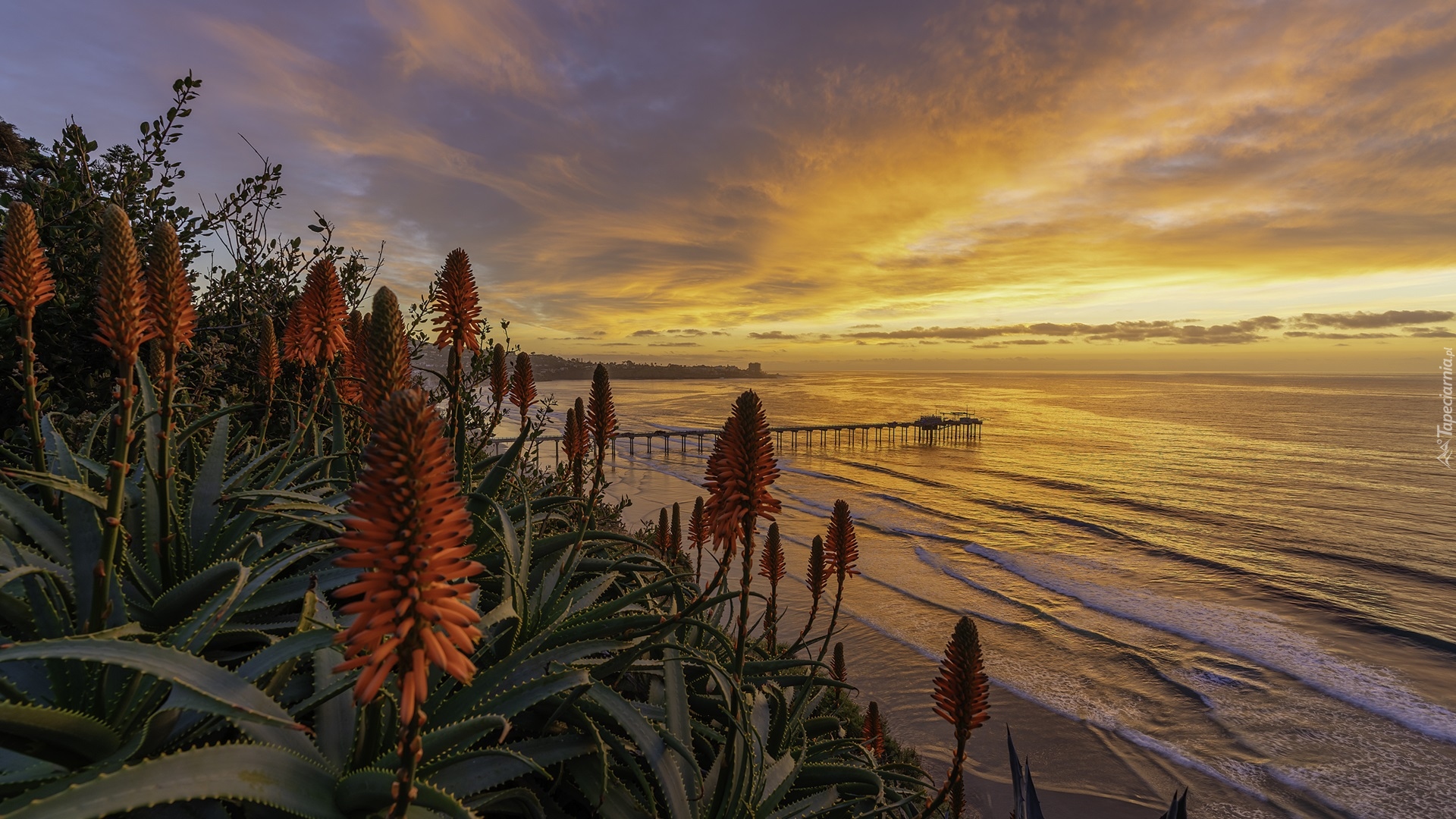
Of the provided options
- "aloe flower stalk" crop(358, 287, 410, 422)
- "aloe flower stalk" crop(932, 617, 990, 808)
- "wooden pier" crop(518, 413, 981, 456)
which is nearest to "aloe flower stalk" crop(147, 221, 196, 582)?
"aloe flower stalk" crop(358, 287, 410, 422)

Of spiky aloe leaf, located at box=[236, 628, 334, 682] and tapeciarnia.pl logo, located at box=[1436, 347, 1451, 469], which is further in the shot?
tapeciarnia.pl logo, located at box=[1436, 347, 1451, 469]

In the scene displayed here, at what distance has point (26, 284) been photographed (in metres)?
1.98

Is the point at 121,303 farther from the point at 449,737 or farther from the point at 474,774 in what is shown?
the point at 474,774

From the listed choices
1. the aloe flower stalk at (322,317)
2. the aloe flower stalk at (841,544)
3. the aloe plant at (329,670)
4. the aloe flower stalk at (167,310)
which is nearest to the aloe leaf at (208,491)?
the aloe plant at (329,670)

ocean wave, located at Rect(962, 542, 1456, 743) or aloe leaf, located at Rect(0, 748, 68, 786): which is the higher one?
aloe leaf, located at Rect(0, 748, 68, 786)

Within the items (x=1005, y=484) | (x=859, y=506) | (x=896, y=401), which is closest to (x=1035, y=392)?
(x=896, y=401)

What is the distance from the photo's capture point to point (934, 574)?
2156 cm

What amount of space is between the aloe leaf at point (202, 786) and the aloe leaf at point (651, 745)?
79 centimetres

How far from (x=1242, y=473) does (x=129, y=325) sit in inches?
2168

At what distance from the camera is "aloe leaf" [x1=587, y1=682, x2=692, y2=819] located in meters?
1.99

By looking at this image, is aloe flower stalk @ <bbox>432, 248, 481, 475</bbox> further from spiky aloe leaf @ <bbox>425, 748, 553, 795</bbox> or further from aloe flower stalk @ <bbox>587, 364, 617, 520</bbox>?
spiky aloe leaf @ <bbox>425, 748, 553, 795</bbox>

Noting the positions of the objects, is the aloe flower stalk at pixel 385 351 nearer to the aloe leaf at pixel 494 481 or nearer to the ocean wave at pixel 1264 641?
the aloe leaf at pixel 494 481

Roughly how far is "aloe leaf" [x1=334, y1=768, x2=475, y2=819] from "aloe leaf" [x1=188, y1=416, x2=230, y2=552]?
174 centimetres

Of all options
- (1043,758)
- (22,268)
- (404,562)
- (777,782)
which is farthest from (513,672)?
(1043,758)
